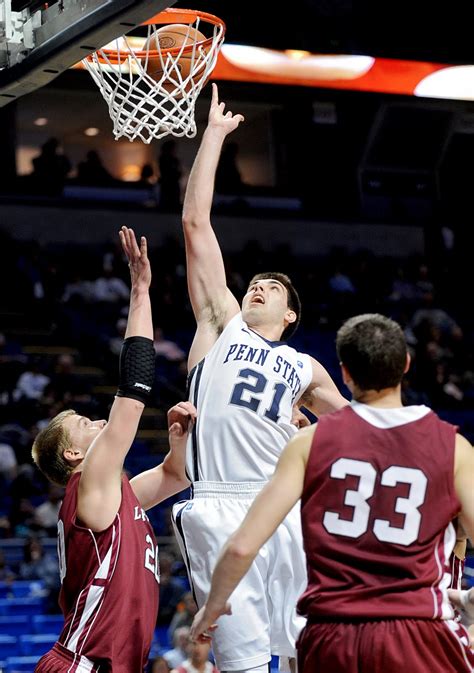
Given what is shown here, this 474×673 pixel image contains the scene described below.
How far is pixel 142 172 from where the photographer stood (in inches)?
799

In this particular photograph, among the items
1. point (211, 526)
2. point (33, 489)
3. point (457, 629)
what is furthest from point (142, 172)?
point (457, 629)

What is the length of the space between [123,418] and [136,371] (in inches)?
7.8

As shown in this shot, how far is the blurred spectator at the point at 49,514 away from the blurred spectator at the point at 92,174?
844 centimetres

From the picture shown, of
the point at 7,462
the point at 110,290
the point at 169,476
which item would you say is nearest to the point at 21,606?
the point at 7,462

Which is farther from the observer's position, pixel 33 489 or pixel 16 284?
pixel 16 284

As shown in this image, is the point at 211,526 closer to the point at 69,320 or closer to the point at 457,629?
the point at 457,629

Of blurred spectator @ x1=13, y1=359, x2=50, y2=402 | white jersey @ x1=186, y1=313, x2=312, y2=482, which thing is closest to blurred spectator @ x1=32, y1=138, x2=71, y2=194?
blurred spectator @ x1=13, y1=359, x2=50, y2=402

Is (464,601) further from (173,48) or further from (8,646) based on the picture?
(8,646)

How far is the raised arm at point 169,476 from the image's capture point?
4730mm

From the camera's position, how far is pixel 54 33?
4.54 m

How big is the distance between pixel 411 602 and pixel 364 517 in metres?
0.28

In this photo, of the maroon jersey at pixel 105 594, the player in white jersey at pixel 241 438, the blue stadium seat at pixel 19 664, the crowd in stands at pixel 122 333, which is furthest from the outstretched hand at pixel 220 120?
the crowd in stands at pixel 122 333

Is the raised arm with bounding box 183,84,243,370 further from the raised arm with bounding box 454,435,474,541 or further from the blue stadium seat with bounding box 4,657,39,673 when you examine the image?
the blue stadium seat with bounding box 4,657,39,673

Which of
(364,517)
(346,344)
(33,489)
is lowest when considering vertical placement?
(33,489)
